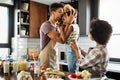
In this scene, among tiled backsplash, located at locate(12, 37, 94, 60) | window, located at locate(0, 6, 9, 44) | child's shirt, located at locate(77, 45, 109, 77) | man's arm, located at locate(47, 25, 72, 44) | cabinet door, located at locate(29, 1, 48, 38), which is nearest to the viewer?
child's shirt, located at locate(77, 45, 109, 77)

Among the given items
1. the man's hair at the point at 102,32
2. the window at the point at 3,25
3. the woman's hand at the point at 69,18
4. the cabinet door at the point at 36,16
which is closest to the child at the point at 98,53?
the man's hair at the point at 102,32

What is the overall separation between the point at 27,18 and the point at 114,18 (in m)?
2.00

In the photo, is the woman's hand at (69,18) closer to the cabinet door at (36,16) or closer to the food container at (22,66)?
the food container at (22,66)

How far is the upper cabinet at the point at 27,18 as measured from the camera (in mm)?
4445

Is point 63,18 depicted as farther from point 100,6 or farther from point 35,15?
point 35,15

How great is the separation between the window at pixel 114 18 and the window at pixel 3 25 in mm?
2279

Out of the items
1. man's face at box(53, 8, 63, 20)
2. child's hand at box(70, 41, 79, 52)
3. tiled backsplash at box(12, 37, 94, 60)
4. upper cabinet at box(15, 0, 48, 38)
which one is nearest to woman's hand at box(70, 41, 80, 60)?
child's hand at box(70, 41, 79, 52)

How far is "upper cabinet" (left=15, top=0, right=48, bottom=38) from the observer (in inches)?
175

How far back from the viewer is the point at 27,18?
15.0ft

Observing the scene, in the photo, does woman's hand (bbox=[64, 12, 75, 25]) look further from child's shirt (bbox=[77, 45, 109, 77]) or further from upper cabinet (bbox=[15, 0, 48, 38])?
upper cabinet (bbox=[15, 0, 48, 38])

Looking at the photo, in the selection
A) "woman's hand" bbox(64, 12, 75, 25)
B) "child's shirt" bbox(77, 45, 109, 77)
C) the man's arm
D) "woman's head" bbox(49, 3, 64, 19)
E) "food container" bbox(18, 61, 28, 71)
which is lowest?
"food container" bbox(18, 61, 28, 71)

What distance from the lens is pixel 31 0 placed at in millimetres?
4605

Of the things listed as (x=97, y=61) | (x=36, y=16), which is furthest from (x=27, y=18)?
(x=97, y=61)

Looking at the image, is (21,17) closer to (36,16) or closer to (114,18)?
(36,16)
